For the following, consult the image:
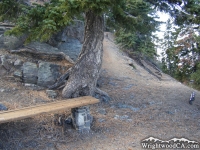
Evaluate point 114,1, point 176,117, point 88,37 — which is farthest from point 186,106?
point 114,1

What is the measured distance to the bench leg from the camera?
3996mm

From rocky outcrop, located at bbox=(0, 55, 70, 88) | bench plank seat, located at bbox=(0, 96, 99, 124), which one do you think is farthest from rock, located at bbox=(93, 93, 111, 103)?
bench plank seat, located at bbox=(0, 96, 99, 124)

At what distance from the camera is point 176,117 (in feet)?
17.5

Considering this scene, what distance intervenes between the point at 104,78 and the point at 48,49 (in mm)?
2591

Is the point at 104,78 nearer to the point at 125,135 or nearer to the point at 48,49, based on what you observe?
the point at 48,49

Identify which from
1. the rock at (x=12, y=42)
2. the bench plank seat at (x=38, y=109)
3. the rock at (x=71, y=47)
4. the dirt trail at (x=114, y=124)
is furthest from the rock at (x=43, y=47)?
the bench plank seat at (x=38, y=109)

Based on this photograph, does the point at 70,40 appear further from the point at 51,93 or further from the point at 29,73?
the point at 51,93

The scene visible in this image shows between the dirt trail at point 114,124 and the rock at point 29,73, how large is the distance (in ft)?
1.14

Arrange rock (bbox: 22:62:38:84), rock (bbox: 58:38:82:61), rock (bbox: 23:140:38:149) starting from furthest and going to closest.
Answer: rock (bbox: 58:38:82:61) < rock (bbox: 22:62:38:84) < rock (bbox: 23:140:38:149)

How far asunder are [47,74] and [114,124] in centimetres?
267

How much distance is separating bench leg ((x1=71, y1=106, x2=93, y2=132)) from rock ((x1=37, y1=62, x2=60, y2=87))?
2147 mm

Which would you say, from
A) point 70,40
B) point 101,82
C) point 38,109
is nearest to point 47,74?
point 101,82

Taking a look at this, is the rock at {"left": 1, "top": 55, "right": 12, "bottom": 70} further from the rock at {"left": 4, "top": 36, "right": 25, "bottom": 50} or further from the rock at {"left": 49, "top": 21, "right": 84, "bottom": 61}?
the rock at {"left": 49, "top": 21, "right": 84, "bottom": 61}

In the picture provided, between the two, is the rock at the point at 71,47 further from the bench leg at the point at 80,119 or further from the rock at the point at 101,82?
the bench leg at the point at 80,119
